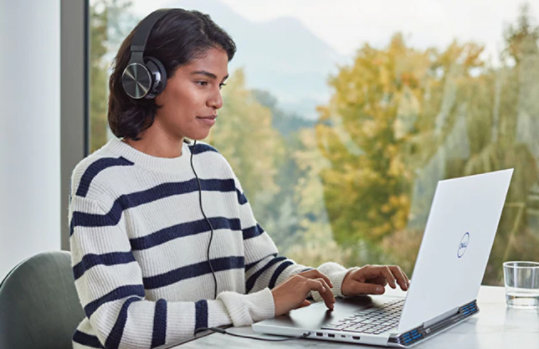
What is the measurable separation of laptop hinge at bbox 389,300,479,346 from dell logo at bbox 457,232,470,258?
129 mm

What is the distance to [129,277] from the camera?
1419 mm

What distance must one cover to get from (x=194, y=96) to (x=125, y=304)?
478 millimetres

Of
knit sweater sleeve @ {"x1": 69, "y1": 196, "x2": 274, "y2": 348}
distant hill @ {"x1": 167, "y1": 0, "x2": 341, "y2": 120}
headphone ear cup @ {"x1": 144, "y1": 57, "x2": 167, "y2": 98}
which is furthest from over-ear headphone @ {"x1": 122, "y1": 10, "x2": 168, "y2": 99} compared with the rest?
distant hill @ {"x1": 167, "y1": 0, "x2": 341, "y2": 120}

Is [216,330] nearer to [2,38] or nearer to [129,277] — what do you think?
[129,277]

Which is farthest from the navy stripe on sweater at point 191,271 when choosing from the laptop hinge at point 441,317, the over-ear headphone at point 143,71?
the laptop hinge at point 441,317

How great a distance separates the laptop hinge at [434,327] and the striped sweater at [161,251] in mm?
273

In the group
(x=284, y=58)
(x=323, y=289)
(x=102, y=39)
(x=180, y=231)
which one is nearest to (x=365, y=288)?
(x=323, y=289)

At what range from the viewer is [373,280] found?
63.4 inches

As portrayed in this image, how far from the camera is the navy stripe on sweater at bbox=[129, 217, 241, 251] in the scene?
5.04 ft

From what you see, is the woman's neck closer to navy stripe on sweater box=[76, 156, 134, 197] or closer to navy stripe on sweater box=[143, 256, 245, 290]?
navy stripe on sweater box=[76, 156, 134, 197]

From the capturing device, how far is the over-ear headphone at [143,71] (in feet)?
5.12

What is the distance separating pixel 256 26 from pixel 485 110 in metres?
0.88

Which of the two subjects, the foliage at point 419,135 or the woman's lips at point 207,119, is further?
the foliage at point 419,135

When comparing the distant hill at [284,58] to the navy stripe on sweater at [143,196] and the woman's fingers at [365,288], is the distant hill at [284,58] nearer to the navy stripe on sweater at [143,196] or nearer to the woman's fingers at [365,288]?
the navy stripe on sweater at [143,196]
